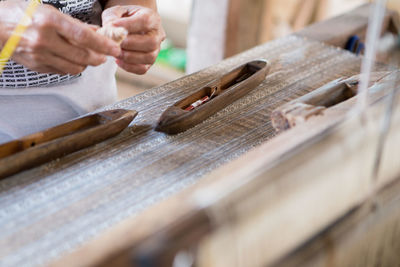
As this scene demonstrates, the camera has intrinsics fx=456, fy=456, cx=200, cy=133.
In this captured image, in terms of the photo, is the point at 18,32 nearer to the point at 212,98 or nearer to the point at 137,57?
the point at 137,57

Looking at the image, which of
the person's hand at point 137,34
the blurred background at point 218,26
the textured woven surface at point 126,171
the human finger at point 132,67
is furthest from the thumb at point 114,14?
the blurred background at point 218,26

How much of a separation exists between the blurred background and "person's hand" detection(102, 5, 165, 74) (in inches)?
45.6

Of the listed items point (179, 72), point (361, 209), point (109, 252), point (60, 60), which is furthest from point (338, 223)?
point (179, 72)

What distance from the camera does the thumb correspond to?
1.13 metres

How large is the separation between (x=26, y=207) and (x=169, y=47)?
3.10 metres

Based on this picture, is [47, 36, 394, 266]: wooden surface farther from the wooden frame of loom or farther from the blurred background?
the blurred background

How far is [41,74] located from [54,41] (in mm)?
253

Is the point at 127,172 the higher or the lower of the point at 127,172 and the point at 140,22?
the lower

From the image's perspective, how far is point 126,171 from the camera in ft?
2.96

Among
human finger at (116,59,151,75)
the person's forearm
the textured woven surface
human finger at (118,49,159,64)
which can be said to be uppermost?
the person's forearm

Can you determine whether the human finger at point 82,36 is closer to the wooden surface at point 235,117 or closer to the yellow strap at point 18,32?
the yellow strap at point 18,32

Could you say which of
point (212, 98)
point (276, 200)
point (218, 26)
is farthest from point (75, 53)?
point (218, 26)

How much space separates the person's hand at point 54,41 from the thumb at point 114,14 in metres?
0.17

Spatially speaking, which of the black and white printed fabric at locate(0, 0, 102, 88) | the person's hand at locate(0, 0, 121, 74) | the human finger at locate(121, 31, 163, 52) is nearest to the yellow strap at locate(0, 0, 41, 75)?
the person's hand at locate(0, 0, 121, 74)
